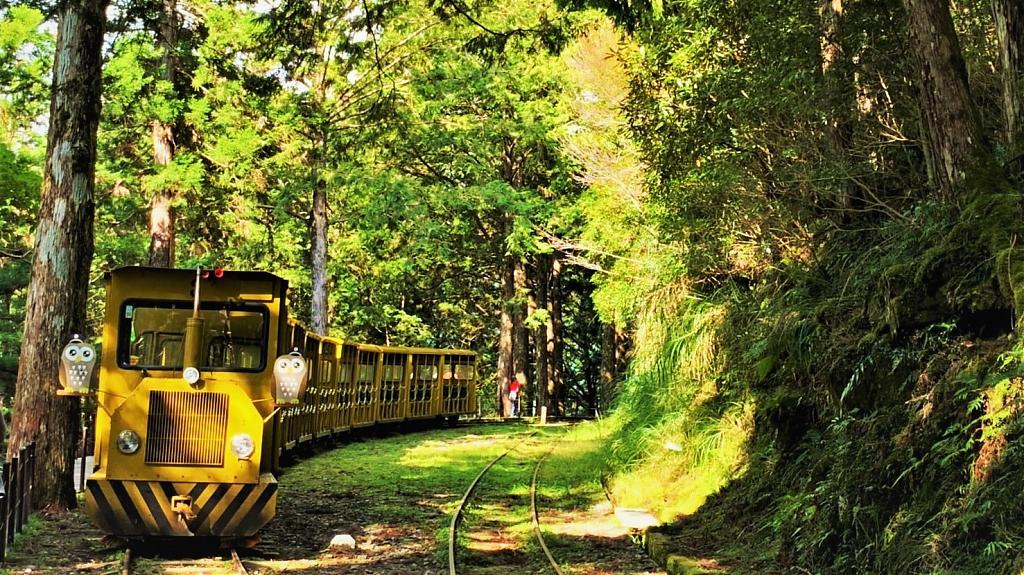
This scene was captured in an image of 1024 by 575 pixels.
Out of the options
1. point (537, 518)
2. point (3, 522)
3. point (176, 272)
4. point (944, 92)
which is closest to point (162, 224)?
point (176, 272)

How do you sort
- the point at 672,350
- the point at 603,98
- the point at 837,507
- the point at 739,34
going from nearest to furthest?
the point at 837,507
the point at 739,34
the point at 672,350
the point at 603,98

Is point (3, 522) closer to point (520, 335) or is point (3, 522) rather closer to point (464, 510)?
point (464, 510)

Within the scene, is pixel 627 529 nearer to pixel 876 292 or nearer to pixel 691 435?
pixel 691 435

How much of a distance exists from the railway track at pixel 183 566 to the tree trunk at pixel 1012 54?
7419 millimetres

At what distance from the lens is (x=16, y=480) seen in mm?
9445

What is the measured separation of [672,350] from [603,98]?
7178mm

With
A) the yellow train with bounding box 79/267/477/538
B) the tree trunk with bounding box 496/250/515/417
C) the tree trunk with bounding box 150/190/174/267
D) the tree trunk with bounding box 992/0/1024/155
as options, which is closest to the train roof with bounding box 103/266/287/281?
the yellow train with bounding box 79/267/477/538

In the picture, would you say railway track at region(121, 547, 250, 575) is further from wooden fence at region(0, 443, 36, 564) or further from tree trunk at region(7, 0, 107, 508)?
tree trunk at region(7, 0, 107, 508)

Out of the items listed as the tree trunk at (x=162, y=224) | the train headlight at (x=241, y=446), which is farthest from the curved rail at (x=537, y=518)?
the tree trunk at (x=162, y=224)

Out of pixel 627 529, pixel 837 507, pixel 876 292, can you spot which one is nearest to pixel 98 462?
pixel 627 529

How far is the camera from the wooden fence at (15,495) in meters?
8.61

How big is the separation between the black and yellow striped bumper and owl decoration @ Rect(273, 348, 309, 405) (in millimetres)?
1054

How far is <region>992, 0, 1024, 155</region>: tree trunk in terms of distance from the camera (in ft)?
24.1

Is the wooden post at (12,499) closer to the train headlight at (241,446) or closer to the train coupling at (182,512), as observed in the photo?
the train coupling at (182,512)
